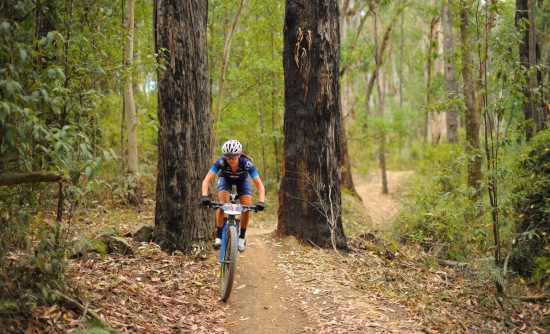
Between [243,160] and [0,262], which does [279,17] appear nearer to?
[243,160]

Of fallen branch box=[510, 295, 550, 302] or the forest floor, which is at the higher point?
the forest floor

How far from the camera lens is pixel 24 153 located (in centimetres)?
446

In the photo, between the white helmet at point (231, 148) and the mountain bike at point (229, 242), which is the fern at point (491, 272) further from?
the white helmet at point (231, 148)

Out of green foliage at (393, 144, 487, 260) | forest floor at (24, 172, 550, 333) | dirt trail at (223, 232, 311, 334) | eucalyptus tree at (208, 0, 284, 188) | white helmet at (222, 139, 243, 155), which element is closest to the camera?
forest floor at (24, 172, 550, 333)

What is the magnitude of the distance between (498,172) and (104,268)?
6172 millimetres

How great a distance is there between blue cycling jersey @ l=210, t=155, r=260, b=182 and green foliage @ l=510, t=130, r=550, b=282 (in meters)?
4.65

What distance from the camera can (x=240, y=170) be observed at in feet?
24.7

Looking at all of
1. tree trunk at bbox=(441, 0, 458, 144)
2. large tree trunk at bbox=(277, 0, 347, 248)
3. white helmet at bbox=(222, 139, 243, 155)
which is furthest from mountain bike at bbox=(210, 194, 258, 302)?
tree trunk at bbox=(441, 0, 458, 144)

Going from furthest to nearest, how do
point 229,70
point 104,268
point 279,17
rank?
point 229,70 → point 279,17 → point 104,268

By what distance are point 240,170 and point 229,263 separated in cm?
157

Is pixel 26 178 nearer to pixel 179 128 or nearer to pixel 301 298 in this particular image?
pixel 179 128

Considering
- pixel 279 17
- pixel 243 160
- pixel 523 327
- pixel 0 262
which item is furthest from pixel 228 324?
pixel 279 17

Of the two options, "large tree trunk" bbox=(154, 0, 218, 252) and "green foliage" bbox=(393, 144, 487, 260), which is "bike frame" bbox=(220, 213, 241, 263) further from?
"green foliage" bbox=(393, 144, 487, 260)

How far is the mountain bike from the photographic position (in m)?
6.66
